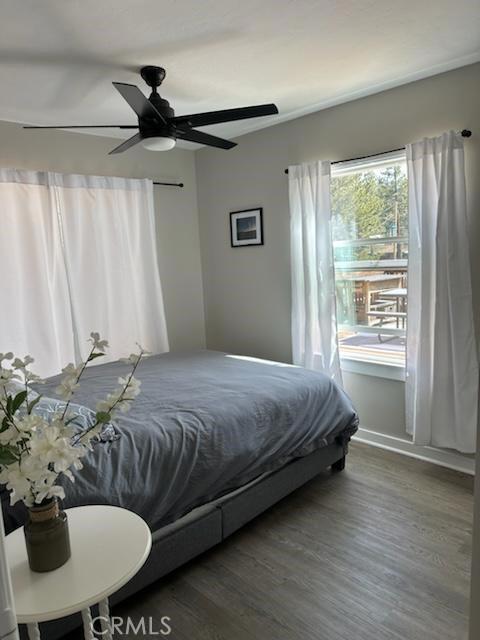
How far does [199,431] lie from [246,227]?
2.41 meters

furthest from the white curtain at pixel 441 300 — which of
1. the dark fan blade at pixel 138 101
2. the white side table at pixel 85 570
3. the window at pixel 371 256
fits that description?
the white side table at pixel 85 570

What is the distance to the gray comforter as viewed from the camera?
186 cm

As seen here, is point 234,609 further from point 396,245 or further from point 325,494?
point 396,245

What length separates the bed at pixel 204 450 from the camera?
187cm

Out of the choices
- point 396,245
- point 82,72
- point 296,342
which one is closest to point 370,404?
point 296,342

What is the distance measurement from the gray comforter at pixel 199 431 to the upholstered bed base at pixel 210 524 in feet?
0.24

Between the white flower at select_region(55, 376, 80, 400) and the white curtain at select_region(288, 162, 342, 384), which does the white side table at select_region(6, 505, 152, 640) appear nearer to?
the white flower at select_region(55, 376, 80, 400)

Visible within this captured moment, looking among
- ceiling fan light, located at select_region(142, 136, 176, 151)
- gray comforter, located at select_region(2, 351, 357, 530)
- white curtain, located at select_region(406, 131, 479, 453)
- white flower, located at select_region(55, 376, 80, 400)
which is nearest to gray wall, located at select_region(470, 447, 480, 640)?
white flower, located at select_region(55, 376, 80, 400)

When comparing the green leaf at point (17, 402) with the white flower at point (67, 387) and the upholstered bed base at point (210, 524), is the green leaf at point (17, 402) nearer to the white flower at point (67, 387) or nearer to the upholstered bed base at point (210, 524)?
the white flower at point (67, 387)

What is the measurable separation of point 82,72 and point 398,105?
205 centimetres

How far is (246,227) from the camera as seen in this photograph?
13.5 feet

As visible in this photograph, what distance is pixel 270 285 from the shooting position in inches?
159

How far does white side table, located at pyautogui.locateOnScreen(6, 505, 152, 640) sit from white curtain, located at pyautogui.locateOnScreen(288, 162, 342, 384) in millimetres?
2343

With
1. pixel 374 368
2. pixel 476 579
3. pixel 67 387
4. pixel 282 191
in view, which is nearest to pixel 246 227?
pixel 282 191
